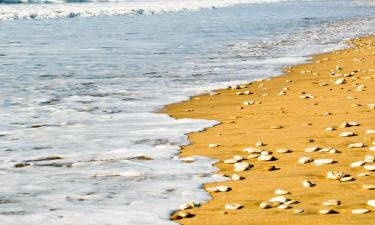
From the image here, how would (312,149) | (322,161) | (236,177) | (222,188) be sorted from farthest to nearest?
(312,149)
(322,161)
(236,177)
(222,188)

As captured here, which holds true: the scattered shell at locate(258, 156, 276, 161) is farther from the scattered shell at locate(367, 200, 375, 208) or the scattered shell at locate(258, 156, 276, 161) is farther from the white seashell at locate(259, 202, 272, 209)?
the scattered shell at locate(367, 200, 375, 208)

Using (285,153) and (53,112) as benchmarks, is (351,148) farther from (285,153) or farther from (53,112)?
(53,112)

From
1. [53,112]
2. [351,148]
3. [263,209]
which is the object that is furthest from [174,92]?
[263,209]

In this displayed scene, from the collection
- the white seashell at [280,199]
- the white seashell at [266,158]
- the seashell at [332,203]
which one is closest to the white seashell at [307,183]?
the white seashell at [280,199]

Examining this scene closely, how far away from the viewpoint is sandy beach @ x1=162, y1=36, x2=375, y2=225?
586 centimetres

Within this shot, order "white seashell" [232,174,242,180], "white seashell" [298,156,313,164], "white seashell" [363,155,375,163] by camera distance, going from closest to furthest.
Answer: "white seashell" [232,174,242,180] < "white seashell" [363,155,375,163] < "white seashell" [298,156,313,164]

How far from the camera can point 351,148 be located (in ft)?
27.0

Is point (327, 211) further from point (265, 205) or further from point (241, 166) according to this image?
point (241, 166)

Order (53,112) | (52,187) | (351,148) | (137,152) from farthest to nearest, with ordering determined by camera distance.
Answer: (53,112), (137,152), (351,148), (52,187)

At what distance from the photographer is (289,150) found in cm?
839

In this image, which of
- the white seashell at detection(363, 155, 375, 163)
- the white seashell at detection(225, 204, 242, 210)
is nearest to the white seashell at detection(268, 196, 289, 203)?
the white seashell at detection(225, 204, 242, 210)

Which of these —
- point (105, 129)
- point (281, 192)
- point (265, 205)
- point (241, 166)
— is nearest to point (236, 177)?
point (241, 166)

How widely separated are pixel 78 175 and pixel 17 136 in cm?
291

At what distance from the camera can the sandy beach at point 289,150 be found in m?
5.86
